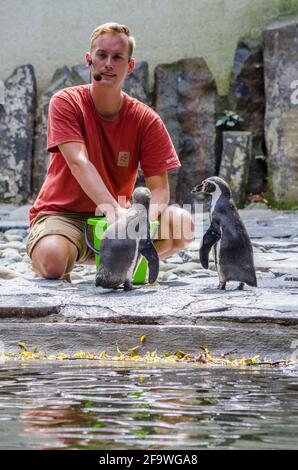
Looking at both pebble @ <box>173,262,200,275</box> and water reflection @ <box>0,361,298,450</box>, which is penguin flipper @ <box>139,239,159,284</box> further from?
pebble @ <box>173,262,200,275</box>

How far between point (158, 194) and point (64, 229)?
0.56 meters

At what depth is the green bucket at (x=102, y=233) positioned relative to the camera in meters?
5.36

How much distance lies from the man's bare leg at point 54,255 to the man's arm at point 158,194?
479 millimetres

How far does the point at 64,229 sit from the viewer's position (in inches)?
224

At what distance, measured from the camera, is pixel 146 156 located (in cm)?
586

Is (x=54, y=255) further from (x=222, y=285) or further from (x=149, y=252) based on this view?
(x=222, y=285)

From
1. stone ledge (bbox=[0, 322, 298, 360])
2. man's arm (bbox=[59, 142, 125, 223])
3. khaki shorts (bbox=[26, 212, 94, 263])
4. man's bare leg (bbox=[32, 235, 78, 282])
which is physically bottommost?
stone ledge (bbox=[0, 322, 298, 360])

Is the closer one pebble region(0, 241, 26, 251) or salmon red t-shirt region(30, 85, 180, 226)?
salmon red t-shirt region(30, 85, 180, 226)

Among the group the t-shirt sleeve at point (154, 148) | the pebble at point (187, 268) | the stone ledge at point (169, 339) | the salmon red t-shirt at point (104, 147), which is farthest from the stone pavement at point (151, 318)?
the pebble at point (187, 268)

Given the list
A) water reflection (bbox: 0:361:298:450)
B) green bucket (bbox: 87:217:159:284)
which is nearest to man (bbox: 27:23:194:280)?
green bucket (bbox: 87:217:159:284)

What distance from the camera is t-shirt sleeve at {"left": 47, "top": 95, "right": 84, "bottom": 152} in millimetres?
5531

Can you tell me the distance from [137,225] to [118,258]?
0.19 meters

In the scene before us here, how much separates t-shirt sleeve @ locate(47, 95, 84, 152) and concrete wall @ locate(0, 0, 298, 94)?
6757 mm

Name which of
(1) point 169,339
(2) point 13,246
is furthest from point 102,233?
(2) point 13,246
